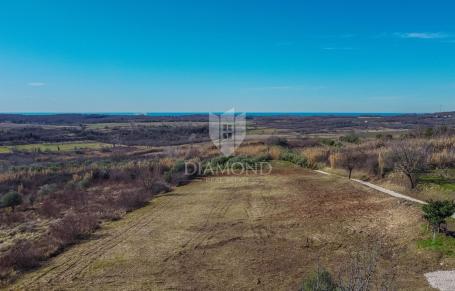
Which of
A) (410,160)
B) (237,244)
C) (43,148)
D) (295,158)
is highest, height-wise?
(410,160)

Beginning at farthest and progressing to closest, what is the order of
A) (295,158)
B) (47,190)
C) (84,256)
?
(295,158)
(47,190)
(84,256)

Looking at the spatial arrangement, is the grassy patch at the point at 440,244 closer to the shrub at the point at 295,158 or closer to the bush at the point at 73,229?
the bush at the point at 73,229

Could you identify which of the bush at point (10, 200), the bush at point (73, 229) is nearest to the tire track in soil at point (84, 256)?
the bush at point (73, 229)

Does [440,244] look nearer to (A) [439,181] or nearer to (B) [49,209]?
(A) [439,181]

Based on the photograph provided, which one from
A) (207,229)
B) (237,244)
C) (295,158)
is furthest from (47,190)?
(295,158)

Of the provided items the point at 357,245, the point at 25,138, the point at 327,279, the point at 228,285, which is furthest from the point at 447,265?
the point at 25,138

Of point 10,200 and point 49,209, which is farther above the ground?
point 10,200

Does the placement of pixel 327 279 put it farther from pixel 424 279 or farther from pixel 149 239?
pixel 149 239
